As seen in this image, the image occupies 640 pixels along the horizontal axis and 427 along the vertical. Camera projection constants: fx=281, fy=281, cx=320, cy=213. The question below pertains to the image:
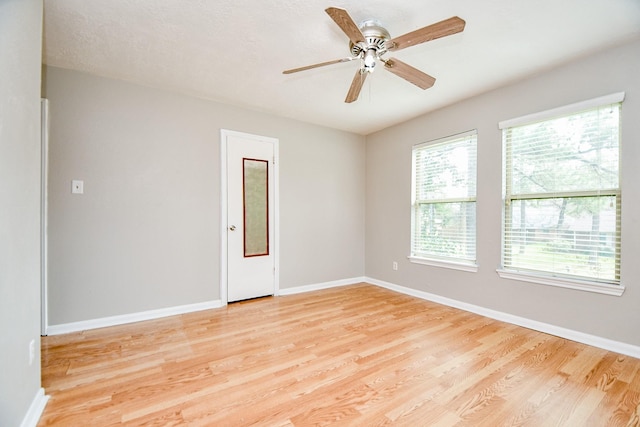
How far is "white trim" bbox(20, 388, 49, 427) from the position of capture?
4.73 feet

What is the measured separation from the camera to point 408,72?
2.19 m

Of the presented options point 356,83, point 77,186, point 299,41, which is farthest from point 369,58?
point 77,186

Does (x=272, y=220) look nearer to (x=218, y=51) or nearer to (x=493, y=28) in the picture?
(x=218, y=51)

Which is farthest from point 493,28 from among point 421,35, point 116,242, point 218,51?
point 116,242

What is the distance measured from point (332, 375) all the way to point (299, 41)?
2.57 metres

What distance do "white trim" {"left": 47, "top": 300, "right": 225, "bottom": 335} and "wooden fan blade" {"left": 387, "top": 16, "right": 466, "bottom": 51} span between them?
3.29m

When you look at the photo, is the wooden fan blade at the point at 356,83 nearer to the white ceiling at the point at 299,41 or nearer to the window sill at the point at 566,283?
the white ceiling at the point at 299,41

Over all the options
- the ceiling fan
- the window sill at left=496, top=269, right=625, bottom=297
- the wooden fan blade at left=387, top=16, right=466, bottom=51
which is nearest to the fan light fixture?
the ceiling fan

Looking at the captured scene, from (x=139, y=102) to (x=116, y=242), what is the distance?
1.53 m

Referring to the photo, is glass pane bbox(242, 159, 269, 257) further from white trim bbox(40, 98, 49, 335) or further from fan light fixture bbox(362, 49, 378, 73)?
fan light fixture bbox(362, 49, 378, 73)

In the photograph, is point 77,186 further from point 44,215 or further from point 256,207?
point 256,207

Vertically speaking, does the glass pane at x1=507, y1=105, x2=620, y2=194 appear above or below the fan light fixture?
below

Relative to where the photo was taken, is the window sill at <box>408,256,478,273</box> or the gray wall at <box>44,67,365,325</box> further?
the window sill at <box>408,256,478,273</box>

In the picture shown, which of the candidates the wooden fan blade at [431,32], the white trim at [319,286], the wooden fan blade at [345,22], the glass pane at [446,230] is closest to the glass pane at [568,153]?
the glass pane at [446,230]
